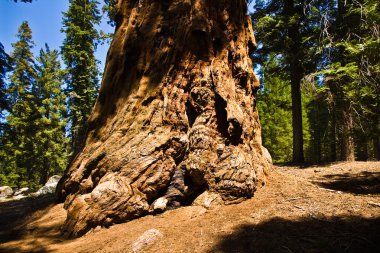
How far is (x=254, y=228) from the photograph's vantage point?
397cm

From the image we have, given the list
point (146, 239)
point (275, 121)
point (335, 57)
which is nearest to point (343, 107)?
point (335, 57)

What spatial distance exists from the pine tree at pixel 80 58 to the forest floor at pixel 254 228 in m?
15.9

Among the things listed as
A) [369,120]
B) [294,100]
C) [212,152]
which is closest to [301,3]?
[294,100]

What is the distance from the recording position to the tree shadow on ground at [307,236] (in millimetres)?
3159

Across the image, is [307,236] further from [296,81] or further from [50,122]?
[50,122]

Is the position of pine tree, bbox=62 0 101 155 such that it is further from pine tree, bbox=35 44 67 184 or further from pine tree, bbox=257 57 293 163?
pine tree, bbox=257 57 293 163

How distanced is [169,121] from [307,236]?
365 cm

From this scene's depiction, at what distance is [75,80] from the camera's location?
2131 cm

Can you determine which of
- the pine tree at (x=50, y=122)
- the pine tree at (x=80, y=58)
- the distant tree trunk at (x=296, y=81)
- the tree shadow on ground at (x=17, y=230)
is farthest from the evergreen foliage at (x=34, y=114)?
the distant tree trunk at (x=296, y=81)

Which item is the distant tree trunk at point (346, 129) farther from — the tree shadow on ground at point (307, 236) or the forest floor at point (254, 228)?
the tree shadow on ground at point (307, 236)

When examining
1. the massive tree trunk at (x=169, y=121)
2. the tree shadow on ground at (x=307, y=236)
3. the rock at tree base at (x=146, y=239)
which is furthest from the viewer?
the massive tree trunk at (x=169, y=121)

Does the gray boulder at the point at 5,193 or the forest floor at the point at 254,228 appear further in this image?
the gray boulder at the point at 5,193

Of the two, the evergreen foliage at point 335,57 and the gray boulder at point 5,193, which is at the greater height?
the evergreen foliage at point 335,57

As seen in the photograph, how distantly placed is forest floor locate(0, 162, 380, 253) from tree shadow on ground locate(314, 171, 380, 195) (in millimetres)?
157
